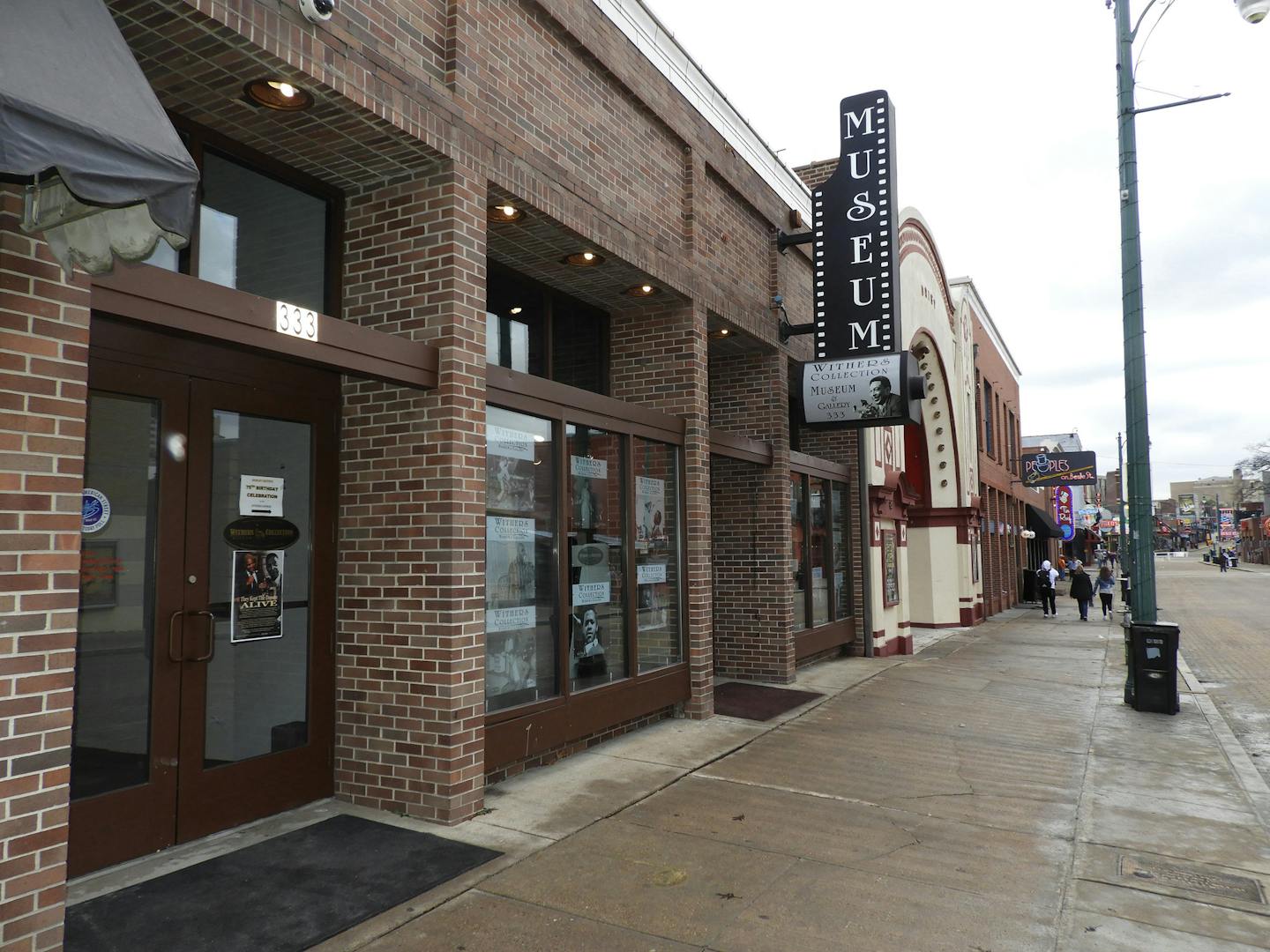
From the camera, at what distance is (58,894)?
11.5 ft

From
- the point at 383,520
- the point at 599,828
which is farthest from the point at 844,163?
the point at 599,828

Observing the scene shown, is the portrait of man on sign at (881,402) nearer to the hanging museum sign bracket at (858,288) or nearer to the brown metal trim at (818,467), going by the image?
the hanging museum sign bracket at (858,288)

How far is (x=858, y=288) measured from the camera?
1155 centimetres

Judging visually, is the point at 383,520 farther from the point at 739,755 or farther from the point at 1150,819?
the point at 1150,819

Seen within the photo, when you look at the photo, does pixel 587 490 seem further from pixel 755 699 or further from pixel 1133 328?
pixel 1133 328

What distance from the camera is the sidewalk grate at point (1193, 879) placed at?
188 inches

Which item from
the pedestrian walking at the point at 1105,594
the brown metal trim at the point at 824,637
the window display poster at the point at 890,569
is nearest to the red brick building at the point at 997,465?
the pedestrian walking at the point at 1105,594

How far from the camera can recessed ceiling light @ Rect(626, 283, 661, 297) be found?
859 centimetres

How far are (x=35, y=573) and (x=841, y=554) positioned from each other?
12.2 metres

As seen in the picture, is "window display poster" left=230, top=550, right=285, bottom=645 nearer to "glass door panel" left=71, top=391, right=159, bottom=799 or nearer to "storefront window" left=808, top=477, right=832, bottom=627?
"glass door panel" left=71, top=391, right=159, bottom=799

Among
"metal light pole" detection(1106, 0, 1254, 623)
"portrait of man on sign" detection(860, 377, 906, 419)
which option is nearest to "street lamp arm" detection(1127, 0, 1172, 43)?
"metal light pole" detection(1106, 0, 1254, 623)

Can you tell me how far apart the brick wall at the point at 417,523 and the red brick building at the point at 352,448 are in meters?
0.02

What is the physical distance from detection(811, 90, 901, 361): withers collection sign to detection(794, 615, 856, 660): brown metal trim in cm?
405

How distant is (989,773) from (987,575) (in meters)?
20.5
